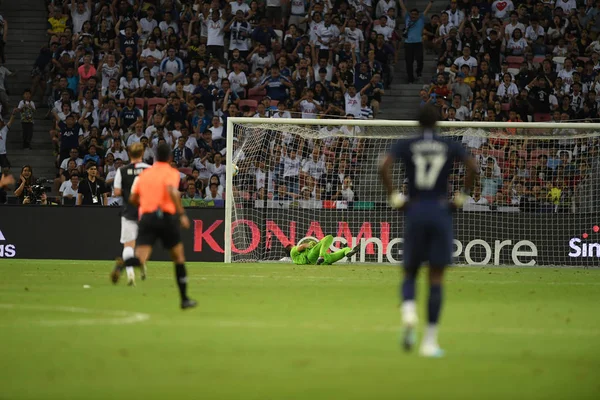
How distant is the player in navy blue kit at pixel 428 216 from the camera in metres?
9.44

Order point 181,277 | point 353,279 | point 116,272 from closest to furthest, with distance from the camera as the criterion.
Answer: point 181,277, point 116,272, point 353,279

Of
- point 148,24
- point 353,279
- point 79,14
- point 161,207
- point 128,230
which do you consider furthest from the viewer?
point 79,14

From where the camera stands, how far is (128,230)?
18219 millimetres

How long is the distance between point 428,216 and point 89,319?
4.46m

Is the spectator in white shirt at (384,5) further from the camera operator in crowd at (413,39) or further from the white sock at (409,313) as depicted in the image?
the white sock at (409,313)

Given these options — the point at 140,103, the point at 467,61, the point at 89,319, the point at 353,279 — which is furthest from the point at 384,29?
the point at 89,319

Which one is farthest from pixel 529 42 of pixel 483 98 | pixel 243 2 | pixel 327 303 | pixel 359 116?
pixel 327 303

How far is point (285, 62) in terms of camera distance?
100ft

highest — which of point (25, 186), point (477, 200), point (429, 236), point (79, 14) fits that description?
point (79, 14)

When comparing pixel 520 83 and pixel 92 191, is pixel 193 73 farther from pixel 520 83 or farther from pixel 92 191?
pixel 520 83

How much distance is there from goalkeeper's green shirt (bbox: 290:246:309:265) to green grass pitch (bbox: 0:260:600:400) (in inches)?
267

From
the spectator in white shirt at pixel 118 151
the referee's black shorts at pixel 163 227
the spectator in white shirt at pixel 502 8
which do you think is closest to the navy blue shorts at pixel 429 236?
the referee's black shorts at pixel 163 227

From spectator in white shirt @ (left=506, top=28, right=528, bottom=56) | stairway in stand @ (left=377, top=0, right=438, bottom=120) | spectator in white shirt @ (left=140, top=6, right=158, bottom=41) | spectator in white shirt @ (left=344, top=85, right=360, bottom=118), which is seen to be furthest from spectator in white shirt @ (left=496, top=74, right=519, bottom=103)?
spectator in white shirt @ (left=140, top=6, right=158, bottom=41)

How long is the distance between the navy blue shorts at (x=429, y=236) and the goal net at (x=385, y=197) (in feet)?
51.9
